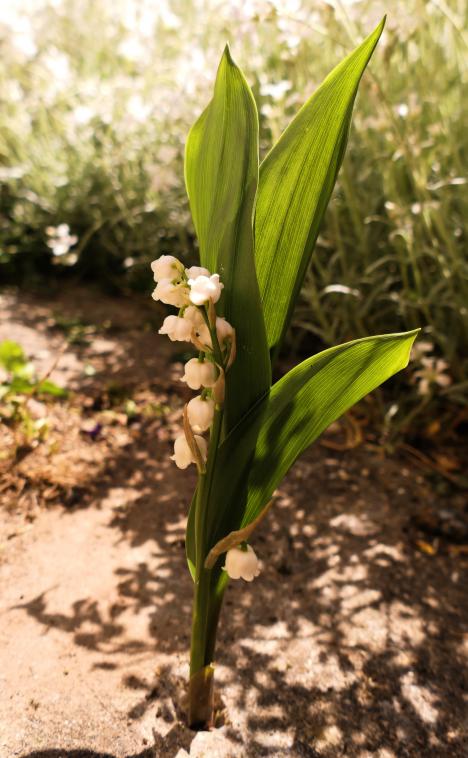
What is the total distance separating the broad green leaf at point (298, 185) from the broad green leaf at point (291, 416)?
0.11 m

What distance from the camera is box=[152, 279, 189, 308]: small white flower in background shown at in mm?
903

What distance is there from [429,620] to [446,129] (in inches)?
60.7

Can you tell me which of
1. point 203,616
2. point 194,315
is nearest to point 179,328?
point 194,315

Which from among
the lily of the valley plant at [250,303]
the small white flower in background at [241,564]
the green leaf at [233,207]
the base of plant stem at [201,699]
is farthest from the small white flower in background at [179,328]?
the base of plant stem at [201,699]

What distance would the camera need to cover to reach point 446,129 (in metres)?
2.20

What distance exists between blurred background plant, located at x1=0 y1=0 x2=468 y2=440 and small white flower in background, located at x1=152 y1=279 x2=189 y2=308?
1164 mm

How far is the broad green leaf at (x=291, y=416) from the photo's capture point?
0.98 m

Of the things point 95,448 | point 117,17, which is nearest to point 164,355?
point 95,448

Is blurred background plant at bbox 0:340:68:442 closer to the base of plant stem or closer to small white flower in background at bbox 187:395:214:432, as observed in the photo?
the base of plant stem

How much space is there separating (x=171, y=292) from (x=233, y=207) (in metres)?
0.16

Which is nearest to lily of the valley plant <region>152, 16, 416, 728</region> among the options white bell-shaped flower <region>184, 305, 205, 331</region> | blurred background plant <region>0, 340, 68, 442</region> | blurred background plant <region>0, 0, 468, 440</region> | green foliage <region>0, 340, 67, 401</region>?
white bell-shaped flower <region>184, 305, 205, 331</region>

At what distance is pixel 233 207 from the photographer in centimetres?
95

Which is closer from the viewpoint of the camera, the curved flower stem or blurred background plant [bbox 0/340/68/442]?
the curved flower stem

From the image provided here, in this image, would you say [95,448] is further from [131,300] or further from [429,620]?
[131,300]
